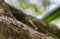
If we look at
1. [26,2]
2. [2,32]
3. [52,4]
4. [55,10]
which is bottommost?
[2,32]

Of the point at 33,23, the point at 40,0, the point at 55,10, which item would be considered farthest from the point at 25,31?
the point at 40,0

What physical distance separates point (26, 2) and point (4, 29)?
145 cm

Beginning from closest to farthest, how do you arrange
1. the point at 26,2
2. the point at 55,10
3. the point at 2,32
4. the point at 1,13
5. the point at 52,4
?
the point at 2,32
the point at 1,13
the point at 55,10
the point at 26,2
the point at 52,4

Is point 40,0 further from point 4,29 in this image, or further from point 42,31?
point 4,29

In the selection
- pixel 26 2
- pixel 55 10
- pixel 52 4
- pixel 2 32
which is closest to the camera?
pixel 2 32

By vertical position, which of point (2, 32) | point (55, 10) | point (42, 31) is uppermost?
point (55, 10)

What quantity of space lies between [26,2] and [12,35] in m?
1.45

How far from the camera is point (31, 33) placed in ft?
2.37

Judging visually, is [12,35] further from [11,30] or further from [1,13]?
[1,13]

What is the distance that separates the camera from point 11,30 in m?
0.66

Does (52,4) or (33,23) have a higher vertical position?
(52,4)

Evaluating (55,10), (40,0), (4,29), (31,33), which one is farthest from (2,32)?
(40,0)

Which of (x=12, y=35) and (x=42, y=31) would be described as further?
(x=42, y=31)

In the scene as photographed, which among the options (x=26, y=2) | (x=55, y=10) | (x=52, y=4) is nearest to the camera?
(x=55, y=10)
